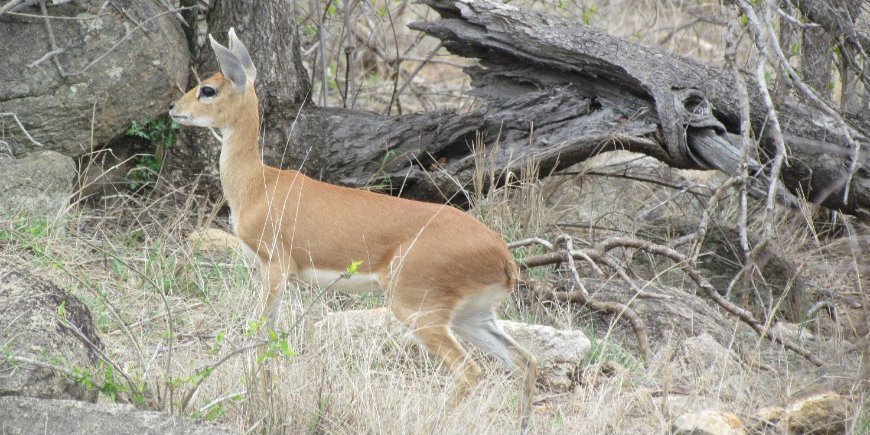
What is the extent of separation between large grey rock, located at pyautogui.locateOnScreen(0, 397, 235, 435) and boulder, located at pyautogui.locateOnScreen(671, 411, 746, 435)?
73.6 inches

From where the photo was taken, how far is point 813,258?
309 inches

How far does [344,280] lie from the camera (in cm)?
539

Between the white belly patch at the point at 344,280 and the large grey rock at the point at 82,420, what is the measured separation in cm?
154

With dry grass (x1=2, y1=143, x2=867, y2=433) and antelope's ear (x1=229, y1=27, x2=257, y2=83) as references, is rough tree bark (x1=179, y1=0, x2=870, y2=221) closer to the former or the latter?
dry grass (x1=2, y1=143, x2=867, y2=433)

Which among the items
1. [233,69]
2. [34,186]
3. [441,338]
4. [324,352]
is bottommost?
[34,186]

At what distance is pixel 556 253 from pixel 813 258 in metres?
2.32

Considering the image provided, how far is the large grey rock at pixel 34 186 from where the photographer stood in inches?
262

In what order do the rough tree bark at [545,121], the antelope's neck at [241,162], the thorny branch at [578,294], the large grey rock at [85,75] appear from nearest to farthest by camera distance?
the antelope's neck at [241,162] < the thorny branch at [578,294] < the rough tree bark at [545,121] < the large grey rock at [85,75]

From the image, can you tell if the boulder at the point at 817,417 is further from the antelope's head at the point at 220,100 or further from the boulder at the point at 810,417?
the antelope's head at the point at 220,100

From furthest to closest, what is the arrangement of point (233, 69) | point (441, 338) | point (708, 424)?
1. point (233, 69)
2. point (441, 338)
3. point (708, 424)

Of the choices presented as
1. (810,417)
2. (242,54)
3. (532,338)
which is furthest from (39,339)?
(810,417)

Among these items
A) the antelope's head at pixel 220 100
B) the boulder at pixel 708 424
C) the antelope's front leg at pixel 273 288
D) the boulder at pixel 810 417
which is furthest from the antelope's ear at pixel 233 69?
the boulder at pixel 810 417

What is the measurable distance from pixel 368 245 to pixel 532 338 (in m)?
1.07

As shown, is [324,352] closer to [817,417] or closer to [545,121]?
[817,417]
